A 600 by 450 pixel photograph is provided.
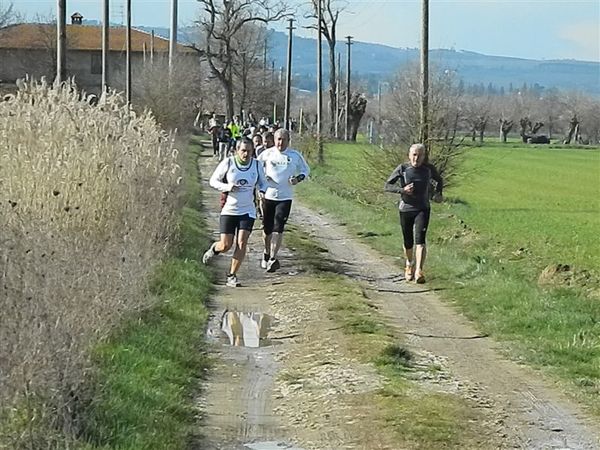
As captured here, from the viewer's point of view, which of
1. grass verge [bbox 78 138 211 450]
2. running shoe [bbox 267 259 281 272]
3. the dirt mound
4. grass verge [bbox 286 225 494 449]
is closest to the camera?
grass verge [bbox 78 138 211 450]

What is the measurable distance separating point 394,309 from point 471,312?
0.88m

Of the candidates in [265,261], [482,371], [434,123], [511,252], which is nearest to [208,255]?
[265,261]

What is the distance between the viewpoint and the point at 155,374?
9203 mm

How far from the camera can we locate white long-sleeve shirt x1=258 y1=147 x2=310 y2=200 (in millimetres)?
16047

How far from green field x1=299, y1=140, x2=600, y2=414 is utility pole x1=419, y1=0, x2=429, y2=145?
196cm

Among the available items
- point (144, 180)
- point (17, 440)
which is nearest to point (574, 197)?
point (144, 180)

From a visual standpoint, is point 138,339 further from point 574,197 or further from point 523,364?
point 574,197

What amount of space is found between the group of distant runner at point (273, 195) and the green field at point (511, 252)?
82cm

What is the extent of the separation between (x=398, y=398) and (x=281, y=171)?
746 centimetres

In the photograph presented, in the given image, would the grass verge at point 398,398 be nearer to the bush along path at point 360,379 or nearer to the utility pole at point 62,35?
the bush along path at point 360,379

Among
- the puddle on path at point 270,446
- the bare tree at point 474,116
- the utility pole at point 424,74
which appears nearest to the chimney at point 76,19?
the bare tree at point 474,116

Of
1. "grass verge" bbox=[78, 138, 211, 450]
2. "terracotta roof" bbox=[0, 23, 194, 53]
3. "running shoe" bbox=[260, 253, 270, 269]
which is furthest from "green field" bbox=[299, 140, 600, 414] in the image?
"terracotta roof" bbox=[0, 23, 194, 53]

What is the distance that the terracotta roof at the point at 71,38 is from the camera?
84.9 m

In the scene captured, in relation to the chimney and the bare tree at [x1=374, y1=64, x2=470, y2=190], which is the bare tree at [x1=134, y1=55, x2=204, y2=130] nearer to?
the bare tree at [x1=374, y1=64, x2=470, y2=190]
